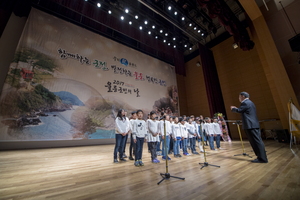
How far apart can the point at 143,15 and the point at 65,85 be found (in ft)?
17.7

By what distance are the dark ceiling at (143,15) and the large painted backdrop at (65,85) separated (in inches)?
20.2

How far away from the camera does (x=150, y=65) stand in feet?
29.9

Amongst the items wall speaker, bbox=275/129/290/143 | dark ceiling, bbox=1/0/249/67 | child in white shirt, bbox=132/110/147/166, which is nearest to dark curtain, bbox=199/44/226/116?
dark ceiling, bbox=1/0/249/67

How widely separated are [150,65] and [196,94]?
4692mm

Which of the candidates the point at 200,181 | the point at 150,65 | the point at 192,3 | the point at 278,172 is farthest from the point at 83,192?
the point at 150,65

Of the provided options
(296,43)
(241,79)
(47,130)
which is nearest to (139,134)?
(47,130)

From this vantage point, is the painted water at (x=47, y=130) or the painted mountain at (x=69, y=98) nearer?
the painted water at (x=47, y=130)

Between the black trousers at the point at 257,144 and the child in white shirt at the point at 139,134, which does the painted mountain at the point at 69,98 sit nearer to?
the child in white shirt at the point at 139,134

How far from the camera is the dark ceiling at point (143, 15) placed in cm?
513

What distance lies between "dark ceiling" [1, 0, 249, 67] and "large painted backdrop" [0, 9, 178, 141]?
512mm

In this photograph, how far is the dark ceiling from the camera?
5.13 meters

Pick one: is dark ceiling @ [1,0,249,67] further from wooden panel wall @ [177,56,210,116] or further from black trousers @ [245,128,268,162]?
black trousers @ [245,128,268,162]

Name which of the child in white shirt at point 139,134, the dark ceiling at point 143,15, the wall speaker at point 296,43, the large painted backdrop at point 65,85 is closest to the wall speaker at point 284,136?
the wall speaker at point 296,43

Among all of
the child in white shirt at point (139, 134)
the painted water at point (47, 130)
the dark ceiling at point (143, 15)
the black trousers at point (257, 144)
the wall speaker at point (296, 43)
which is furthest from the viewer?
the dark ceiling at point (143, 15)
